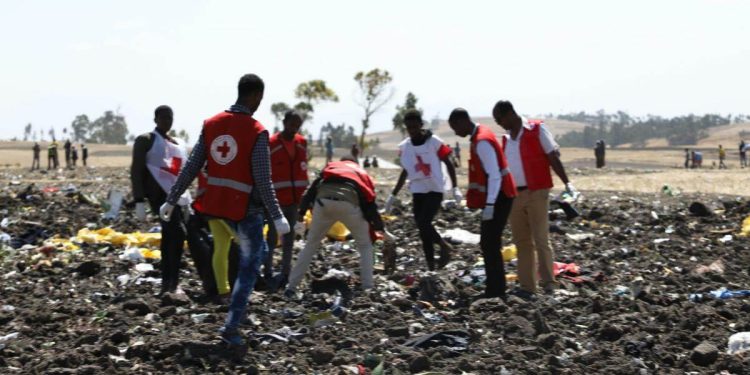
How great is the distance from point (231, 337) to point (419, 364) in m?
1.09

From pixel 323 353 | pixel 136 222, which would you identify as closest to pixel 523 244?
pixel 323 353

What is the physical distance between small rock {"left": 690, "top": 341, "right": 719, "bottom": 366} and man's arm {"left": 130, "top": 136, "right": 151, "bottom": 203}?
4.08 metres

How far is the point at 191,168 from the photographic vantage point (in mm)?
5789

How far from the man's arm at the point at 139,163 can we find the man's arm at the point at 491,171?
97.6 inches

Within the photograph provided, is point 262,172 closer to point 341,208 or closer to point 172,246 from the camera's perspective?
point 341,208

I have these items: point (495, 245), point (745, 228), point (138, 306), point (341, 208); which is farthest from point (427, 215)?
point (745, 228)

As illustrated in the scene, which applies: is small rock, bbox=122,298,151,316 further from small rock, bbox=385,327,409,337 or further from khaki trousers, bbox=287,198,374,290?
small rock, bbox=385,327,409,337

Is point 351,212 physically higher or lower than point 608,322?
higher

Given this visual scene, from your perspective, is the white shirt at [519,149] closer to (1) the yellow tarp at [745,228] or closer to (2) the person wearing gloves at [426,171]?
(2) the person wearing gloves at [426,171]

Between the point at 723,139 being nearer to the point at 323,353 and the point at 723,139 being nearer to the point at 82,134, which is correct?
the point at 82,134

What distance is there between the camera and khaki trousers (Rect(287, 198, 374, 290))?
23.8ft

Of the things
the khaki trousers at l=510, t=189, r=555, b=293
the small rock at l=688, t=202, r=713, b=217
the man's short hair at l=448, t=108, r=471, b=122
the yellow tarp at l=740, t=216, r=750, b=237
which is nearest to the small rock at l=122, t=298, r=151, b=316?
the man's short hair at l=448, t=108, r=471, b=122

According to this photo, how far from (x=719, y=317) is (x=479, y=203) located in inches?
74.2

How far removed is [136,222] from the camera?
13.1m
